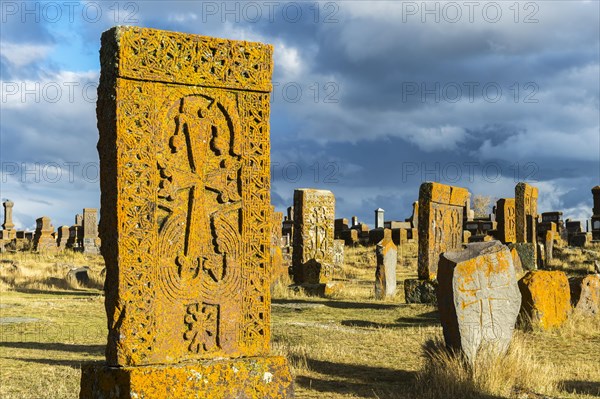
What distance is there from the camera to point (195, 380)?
494 centimetres

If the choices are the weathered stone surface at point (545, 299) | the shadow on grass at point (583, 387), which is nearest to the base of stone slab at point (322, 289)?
the weathered stone surface at point (545, 299)

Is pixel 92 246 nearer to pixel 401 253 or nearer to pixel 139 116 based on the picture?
pixel 401 253

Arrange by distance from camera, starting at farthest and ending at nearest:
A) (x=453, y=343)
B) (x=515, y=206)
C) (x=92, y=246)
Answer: (x=92, y=246) → (x=515, y=206) → (x=453, y=343)

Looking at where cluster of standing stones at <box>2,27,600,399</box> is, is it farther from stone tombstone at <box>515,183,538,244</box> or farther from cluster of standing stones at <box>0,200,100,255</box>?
cluster of standing stones at <box>0,200,100,255</box>

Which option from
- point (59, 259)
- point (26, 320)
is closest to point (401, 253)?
point (59, 259)

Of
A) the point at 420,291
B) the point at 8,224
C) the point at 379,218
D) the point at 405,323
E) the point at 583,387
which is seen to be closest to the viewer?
the point at 583,387

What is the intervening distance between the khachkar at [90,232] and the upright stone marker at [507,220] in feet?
60.0

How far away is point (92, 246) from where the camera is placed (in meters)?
34.8

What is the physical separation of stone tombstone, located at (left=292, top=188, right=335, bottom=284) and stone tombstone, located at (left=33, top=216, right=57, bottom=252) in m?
20.0

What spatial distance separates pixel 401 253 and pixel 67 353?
22.9m

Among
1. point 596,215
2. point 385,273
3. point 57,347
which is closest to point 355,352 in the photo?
point 57,347

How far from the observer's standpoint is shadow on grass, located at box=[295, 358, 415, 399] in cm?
716

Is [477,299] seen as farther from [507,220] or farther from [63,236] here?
[63,236]

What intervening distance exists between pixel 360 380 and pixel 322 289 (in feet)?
32.4
